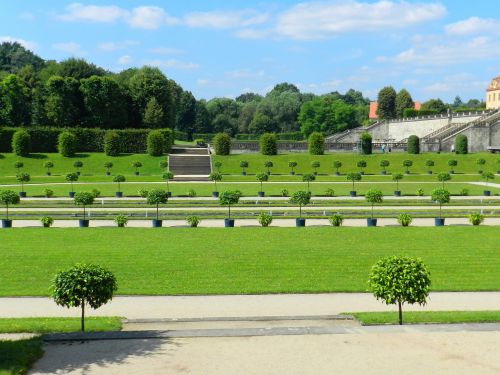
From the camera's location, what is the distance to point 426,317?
571 inches

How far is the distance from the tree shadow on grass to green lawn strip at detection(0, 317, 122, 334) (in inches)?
47.1

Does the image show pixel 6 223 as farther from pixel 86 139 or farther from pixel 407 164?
pixel 86 139

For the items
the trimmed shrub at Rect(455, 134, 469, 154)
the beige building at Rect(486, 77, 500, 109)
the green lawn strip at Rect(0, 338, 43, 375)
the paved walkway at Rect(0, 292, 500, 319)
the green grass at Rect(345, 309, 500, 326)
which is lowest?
the paved walkway at Rect(0, 292, 500, 319)

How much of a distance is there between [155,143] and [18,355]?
67.3 meters

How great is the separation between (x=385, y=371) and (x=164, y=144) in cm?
7053

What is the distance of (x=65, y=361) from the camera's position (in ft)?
37.4

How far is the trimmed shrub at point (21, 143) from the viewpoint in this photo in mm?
75125

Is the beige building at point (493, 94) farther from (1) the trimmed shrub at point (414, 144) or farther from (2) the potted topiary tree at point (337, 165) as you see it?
(2) the potted topiary tree at point (337, 165)

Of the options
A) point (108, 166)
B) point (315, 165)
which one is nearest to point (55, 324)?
point (108, 166)

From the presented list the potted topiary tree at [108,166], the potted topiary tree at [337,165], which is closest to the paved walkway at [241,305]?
the potted topiary tree at [108,166]

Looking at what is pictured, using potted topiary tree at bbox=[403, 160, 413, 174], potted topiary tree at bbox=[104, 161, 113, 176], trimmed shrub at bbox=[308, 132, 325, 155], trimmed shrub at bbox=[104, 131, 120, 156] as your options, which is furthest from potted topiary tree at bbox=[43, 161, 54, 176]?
potted topiary tree at bbox=[403, 160, 413, 174]

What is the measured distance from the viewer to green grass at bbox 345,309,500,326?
552 inches

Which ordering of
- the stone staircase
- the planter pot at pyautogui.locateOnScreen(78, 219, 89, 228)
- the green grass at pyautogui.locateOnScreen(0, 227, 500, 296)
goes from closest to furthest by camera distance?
the green grass at pyautogui.locateOnScreen(0, 227, 500, 296) → the planter pot at pyautogui.locateOnScreen(78, 219, 89, 228) → the stone staircase

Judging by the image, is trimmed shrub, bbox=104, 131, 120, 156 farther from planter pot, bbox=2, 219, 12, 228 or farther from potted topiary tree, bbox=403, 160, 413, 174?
planter pot, bbox=2, 219, 12, 228
